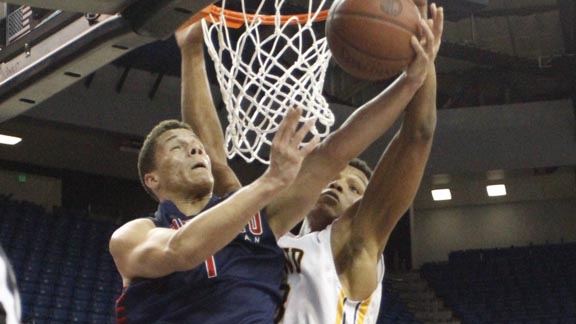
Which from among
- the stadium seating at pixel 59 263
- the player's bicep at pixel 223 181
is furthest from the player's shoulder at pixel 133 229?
the stadium seating at pixel 59 263

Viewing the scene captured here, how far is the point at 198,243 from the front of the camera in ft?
6.58

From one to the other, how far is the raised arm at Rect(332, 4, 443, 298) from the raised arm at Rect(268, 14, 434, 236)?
79 mm

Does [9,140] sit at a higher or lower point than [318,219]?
lower

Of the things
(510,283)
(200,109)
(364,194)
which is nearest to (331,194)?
(364,194)

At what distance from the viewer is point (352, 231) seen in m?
2.61

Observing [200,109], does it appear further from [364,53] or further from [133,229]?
[133,229]

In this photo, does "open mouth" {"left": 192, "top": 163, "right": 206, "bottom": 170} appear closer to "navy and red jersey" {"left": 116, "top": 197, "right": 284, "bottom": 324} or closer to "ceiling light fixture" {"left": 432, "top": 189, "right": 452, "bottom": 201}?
"navy and red jersey" {"left": 116, "top": 197, "right": 284, "bottom": 324}

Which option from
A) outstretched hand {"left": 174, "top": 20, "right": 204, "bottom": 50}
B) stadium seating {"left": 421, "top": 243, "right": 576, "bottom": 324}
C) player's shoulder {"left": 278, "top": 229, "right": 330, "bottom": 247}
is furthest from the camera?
stadium seating {"left": 421, "top": 243, "right": 576, "bottom": 324}

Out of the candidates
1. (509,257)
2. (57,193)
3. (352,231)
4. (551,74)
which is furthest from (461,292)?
(352,231)

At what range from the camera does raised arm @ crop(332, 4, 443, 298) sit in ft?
8.42

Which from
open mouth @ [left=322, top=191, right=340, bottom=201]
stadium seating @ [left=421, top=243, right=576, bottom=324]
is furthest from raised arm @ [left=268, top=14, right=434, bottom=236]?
stadium seating @ [left=421, top=243, right=576, bottom=324]

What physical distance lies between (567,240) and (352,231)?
12.5 meters

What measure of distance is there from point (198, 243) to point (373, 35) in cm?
83

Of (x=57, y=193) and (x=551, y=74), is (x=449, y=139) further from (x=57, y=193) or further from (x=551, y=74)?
(x=57, y=193)
